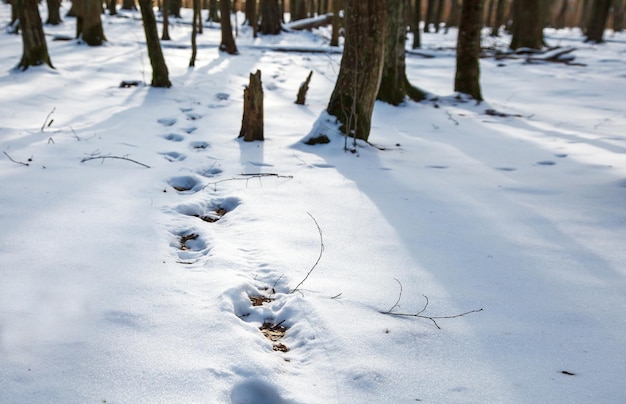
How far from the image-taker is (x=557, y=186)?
12.3 feet

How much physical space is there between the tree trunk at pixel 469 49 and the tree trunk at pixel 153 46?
16.2 ft

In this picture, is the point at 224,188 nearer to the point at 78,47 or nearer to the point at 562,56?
the point at 78,47

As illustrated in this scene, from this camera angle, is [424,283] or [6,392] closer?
[6,392]

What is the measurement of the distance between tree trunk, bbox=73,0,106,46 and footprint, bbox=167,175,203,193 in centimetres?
1055

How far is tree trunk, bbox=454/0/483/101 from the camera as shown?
7.05 metres

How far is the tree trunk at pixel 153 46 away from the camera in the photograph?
6.96 metres

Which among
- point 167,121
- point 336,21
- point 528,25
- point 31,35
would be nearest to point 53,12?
point 336,21

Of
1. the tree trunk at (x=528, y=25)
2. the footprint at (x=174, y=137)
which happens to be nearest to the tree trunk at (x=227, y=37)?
the footprint at (x=174, y=137)

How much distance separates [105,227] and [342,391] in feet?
5.76

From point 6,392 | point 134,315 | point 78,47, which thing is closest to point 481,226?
point 134,315

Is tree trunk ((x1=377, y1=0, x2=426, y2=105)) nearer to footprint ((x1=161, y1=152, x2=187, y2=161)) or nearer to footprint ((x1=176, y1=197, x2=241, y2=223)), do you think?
footprint ((x1=161, y1=152, x2=187, y2=161))

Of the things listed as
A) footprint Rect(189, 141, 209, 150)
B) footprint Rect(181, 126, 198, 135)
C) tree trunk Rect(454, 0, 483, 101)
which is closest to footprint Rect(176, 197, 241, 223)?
footprint Rect(189, 141, 209, 150)

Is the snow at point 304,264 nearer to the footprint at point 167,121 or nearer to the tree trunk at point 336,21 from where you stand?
the footprint at point 167,121

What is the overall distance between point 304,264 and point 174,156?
8.07 feet
